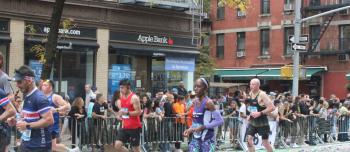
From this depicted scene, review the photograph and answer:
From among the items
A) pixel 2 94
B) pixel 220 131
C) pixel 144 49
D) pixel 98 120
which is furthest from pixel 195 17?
pixel 2 94

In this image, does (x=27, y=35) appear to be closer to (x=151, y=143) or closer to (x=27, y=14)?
(x=27, y=14)

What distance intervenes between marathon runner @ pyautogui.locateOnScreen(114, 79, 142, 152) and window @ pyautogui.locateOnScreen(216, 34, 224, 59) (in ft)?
125

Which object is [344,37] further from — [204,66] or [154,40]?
[154,40]

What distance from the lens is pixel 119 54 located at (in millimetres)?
23188

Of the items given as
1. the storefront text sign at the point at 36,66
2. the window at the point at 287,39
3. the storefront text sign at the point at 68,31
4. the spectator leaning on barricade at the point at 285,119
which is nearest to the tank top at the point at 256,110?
the spectator leaning on barricade at the point at 285,119

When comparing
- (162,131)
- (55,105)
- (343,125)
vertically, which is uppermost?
(55,105)

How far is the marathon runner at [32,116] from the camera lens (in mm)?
7188

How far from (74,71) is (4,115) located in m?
14.2

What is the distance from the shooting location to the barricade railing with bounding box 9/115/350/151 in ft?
47.9

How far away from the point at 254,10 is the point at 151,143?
108 ft

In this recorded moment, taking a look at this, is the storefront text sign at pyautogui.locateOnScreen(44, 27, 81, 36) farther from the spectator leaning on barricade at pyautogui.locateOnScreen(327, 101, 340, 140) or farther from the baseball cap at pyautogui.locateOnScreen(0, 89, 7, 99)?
the baseball cap at pyautogui.locateOnScreen(0, 89, 7, 99)

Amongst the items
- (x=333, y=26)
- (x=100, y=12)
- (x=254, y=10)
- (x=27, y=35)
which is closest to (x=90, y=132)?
(x=27, y=35)

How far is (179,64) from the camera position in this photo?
25.4 m

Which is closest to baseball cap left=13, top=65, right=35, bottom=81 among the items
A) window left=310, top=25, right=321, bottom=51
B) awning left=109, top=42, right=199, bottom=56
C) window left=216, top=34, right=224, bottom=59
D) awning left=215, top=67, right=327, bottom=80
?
awning left=109, top=42, right=199, bottom=56
